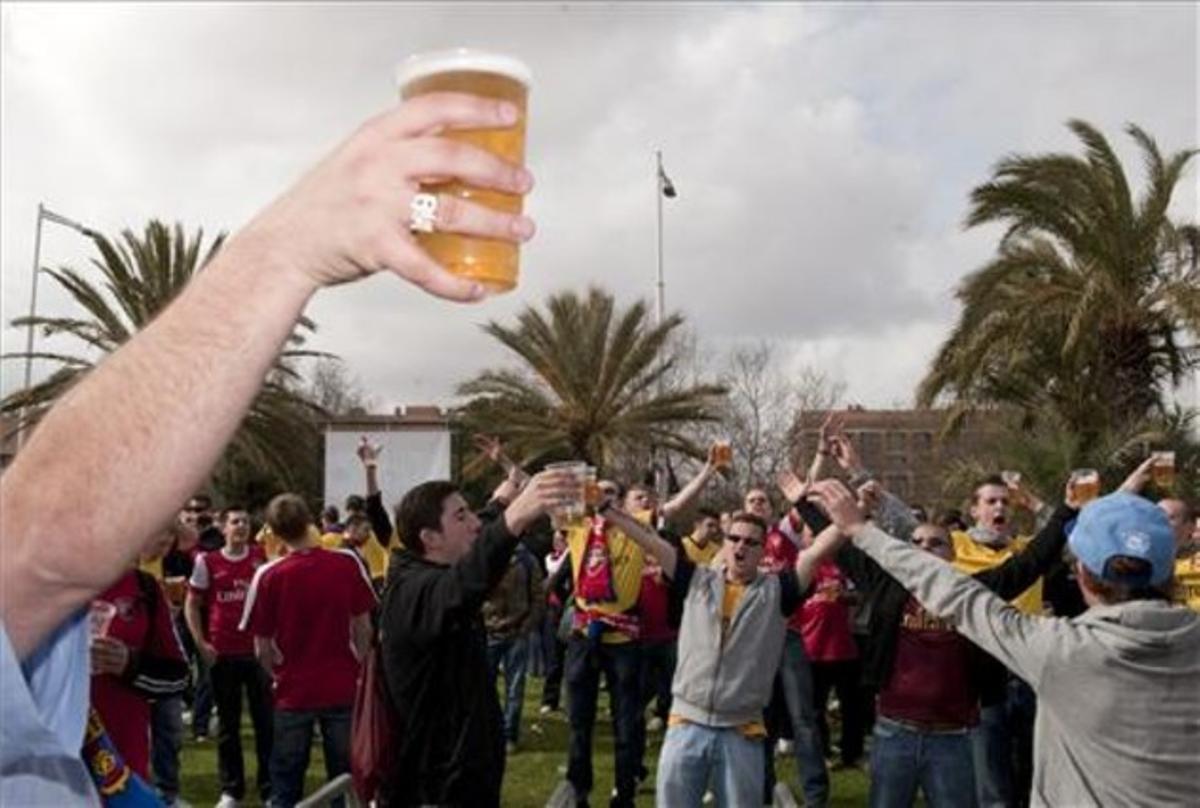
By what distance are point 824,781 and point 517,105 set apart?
851 cm

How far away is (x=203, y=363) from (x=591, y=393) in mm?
31409

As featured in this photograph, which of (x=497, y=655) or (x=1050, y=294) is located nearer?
(x=497, y=655)

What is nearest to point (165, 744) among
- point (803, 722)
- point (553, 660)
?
point (803, 722)

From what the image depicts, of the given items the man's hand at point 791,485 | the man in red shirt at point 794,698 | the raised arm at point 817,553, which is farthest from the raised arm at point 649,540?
the man in red shirt at point 794,698

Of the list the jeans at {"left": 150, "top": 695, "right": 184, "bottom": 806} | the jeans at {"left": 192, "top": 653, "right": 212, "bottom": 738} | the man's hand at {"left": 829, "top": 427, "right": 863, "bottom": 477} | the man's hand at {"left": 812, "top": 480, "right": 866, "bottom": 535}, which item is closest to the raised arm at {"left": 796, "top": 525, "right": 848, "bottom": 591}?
the man's hand at {"left": 829, "top": 427, "right": 863, "bottom": 477}

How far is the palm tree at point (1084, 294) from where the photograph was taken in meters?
19.4

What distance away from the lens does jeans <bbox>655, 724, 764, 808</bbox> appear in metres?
6.32

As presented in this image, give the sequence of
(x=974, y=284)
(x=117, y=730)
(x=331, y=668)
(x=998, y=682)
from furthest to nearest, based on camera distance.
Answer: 1. (x=974, y=284)
2. (x=331, y=668)
3. (x=998, y=682)
4. (x=117, y=730)

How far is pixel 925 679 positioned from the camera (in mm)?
6559

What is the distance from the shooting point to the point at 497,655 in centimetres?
1152

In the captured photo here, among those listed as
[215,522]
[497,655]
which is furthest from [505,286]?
[215,522]

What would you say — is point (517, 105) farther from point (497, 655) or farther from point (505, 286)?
point (497, 655)

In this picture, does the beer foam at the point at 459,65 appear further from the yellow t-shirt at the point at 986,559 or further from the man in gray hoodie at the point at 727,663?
the yellow t-shirt at the point at 986,559

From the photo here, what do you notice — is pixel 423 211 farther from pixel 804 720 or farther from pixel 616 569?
pixel 804 720
